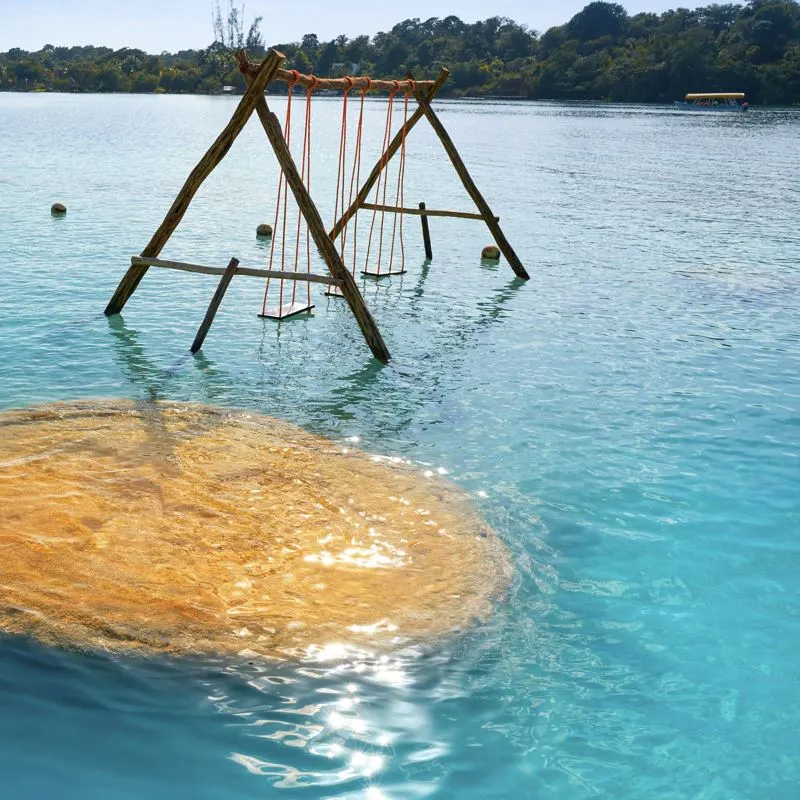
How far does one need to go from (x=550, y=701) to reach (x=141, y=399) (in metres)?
6.74

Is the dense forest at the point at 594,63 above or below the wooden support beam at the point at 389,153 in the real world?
above

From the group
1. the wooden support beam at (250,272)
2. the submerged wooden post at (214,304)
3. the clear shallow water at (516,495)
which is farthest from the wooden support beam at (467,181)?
the submerged wooden post at (214,304)

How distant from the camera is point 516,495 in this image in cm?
894

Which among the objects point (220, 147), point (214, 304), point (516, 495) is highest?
point (220, 147)

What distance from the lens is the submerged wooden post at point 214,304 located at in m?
12.5

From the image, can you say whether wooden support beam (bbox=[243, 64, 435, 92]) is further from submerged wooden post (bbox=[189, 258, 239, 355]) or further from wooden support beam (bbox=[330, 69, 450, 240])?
submerged wooden post (bbox=[189, 258, 239, 355])

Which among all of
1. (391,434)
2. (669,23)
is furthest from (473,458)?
(669,23)

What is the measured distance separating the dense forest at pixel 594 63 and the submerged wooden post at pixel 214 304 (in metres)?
128

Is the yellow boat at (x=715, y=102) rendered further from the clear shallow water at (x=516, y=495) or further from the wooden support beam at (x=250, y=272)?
the wooden support beam at (x=250, y=272)

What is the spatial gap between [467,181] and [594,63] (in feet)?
506

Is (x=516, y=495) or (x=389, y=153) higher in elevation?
(x=389, y=153)

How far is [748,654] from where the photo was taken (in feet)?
22.1

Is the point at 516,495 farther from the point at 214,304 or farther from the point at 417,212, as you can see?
the point at 417,212

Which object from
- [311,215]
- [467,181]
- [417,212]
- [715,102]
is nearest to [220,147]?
[311,215]
